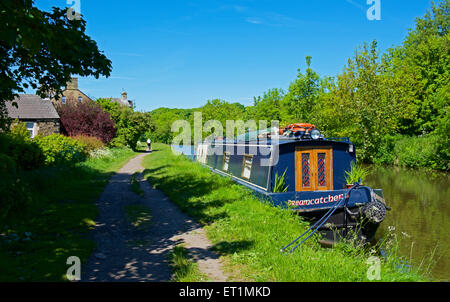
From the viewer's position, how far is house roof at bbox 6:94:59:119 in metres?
23.7

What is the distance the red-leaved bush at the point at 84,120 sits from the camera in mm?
25958

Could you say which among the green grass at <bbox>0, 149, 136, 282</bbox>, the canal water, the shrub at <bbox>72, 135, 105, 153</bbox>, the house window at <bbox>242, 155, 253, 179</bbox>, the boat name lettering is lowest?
the canal water

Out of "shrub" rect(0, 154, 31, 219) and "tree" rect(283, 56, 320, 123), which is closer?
"shrub" rect(0, 154, 31, 219)

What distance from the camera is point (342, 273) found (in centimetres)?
440

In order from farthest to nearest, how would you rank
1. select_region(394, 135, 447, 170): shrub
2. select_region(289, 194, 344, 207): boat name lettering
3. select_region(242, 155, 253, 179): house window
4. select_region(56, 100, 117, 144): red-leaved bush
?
select_region(56, 100, 117, 144): red-leaved bush, select_region(394, 135, 447, 170): shrub, select_region(242, 155, 253, 179): house window, select_region(289, 194, 344, 207): boat name lettering

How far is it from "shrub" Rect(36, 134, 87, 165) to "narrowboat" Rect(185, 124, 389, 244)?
8.68 m

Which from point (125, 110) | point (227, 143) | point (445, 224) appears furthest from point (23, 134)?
point (125, 110)

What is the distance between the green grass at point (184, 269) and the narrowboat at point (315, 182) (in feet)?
10.5

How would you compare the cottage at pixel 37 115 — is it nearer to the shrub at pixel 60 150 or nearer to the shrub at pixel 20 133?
the shrub at pixel 60 150

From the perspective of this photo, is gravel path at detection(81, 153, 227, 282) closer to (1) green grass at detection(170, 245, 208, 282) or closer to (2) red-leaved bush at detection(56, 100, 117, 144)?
(1) green grass at detection(170, 245, 208, 282)

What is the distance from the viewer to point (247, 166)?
1115cm

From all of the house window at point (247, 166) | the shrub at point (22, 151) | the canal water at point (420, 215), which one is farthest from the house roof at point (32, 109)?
the canal water at point (420, 215)

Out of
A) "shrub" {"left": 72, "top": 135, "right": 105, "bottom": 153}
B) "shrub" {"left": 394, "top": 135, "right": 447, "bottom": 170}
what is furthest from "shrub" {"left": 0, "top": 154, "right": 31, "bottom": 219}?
"shrub" {"left": 394, "top": 135, "right": 447, "bottom": 170}

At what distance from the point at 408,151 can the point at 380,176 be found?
A: 637cm
